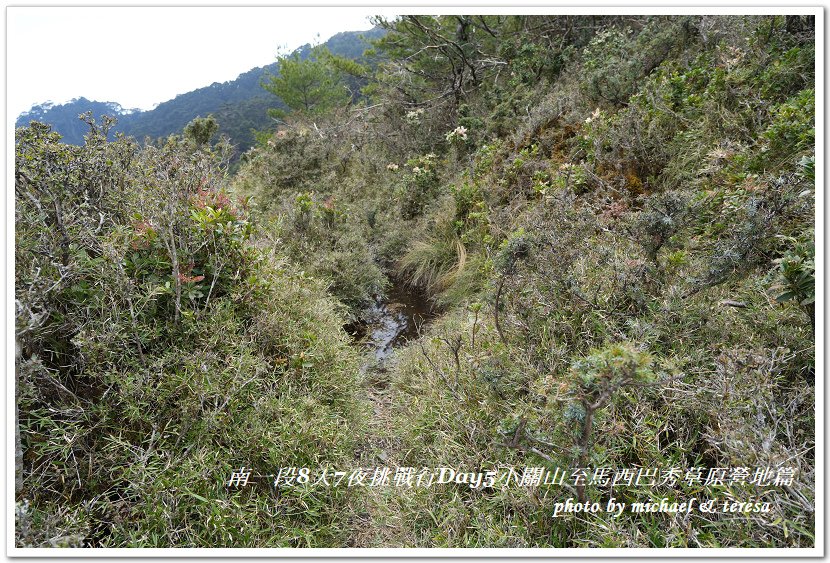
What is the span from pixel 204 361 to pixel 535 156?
14.9ft

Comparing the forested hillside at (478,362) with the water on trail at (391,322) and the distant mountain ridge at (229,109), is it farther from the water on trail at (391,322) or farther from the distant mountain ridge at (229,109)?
the distant mountain ridge at (229,109)

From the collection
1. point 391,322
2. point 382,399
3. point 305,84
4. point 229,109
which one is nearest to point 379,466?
point 382,399

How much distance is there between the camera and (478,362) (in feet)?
9.09

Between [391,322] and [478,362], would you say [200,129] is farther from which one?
[478,362]

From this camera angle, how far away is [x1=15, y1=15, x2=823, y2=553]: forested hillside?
1809 millimetres

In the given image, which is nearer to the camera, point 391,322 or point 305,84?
point 391,322

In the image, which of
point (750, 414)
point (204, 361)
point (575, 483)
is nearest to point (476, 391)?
point (575, 483)

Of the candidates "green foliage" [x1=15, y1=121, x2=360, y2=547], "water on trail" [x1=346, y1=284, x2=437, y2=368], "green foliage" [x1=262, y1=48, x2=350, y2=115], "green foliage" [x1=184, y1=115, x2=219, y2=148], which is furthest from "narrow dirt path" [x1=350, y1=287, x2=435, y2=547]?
"green foliage" [x1=262, y1=48, x2=350, y2=115]

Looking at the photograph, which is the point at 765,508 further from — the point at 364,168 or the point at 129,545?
the point at 364,168

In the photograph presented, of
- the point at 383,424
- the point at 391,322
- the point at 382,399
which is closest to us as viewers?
the point at 383,424

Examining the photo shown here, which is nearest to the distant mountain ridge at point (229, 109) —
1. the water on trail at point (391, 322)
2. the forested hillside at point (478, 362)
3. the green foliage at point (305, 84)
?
the green foliage at point (305, 84)

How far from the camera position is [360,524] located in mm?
2332

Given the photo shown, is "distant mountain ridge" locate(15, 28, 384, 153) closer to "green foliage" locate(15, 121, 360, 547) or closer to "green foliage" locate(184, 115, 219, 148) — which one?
"green foliage" locate(184, 115, 219, 148)

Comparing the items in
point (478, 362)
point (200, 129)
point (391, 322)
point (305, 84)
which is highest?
point (305, 84)
